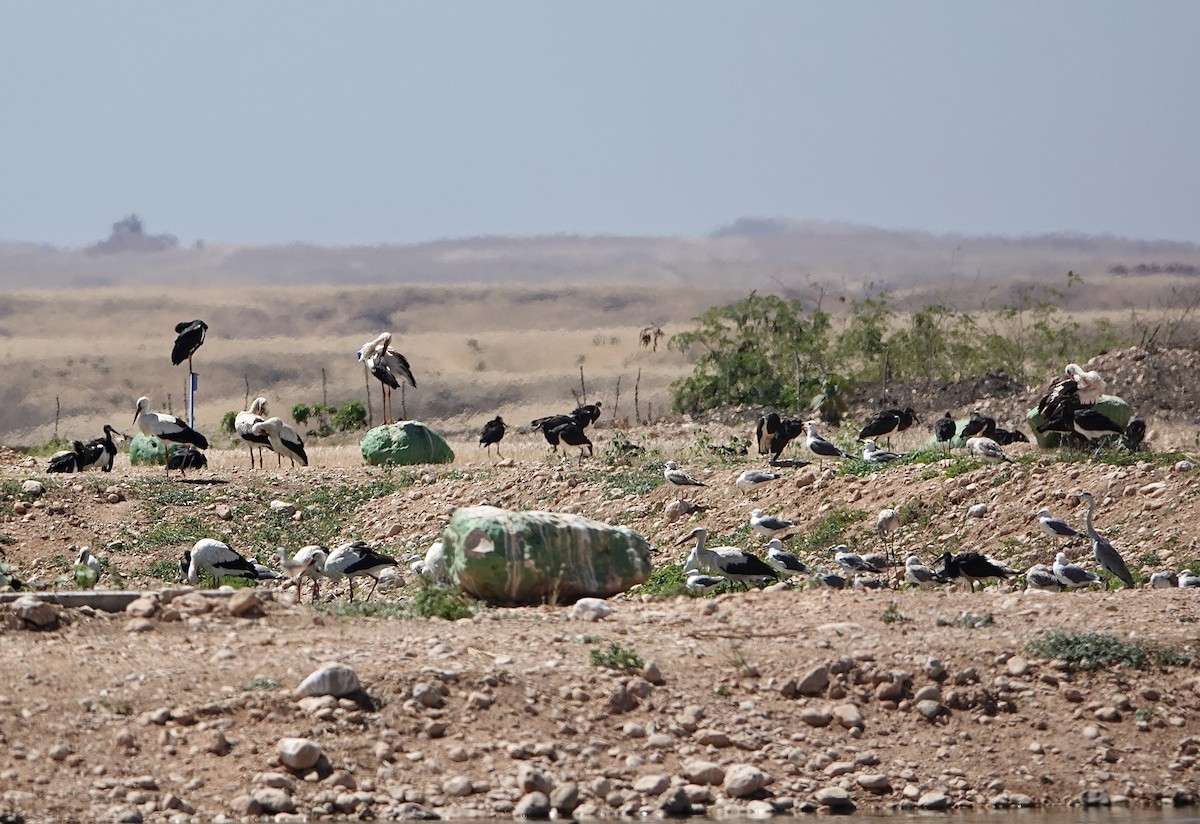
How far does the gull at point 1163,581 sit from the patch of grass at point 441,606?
5779mm

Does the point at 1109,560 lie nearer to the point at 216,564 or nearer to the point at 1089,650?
the point at 1089,650

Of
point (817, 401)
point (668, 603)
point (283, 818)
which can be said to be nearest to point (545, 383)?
point (817, 401)

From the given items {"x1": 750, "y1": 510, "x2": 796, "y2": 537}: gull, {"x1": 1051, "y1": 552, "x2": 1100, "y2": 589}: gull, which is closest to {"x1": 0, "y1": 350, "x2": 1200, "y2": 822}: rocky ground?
{"x1": 1051, "y1": 552, "x2": 1100, "y2": 589}: gull

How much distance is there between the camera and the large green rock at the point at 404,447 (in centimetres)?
A: 2572

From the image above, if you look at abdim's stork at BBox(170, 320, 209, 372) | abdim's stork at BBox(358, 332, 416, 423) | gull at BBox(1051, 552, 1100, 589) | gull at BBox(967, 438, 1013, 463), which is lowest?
gull at BBox(1051, 552, 1100, 589)

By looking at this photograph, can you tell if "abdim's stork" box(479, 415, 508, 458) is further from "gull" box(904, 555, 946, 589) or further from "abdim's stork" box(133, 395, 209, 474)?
"gull" box(904, 555, 946, 589)

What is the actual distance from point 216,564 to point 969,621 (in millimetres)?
7247

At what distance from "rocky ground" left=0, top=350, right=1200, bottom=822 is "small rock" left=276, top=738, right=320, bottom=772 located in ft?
0.04

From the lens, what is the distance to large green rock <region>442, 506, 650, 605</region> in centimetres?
1385

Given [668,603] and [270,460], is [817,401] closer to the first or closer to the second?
[270,460]

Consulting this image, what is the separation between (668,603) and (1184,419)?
68.8ft

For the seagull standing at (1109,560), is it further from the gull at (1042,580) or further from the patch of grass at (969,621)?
the patch of grass at (969,621)

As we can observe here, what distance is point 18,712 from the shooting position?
9875 millimetres

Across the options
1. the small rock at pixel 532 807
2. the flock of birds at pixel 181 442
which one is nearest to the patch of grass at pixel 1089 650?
the small rock at pixel 532 807
